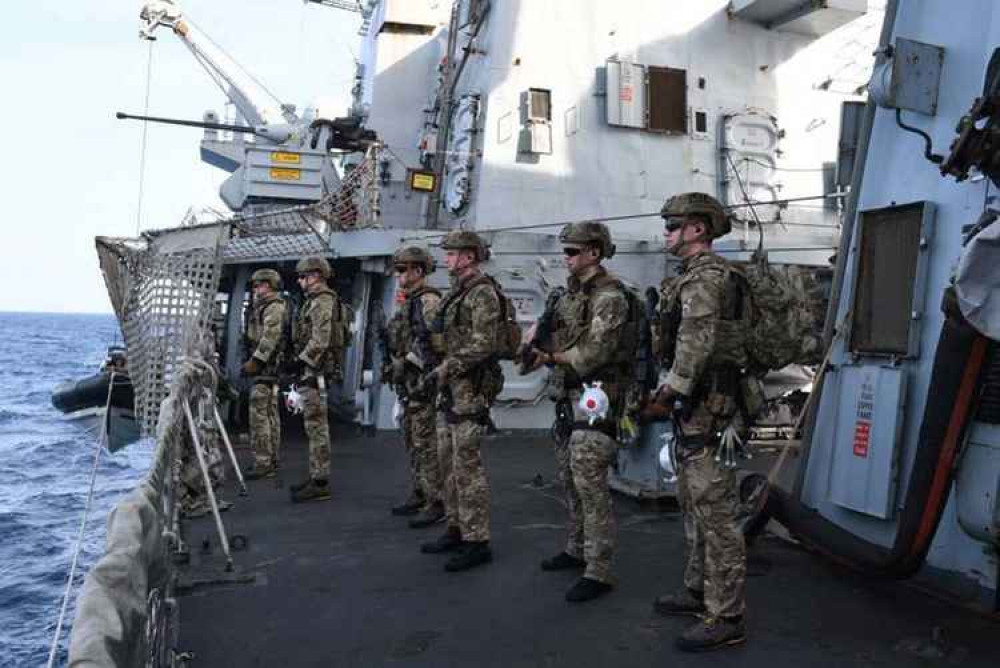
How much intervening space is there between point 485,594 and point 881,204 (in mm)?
2795

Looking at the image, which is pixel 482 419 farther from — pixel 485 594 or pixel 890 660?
pixel 890 660

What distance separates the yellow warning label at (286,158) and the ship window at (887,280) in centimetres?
1029

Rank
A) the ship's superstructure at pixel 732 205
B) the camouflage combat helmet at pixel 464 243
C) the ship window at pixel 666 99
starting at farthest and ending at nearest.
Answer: the ship window at pixel 666 99 → the camouflage combat helmet at pixel 464 243 → the ship's superstructure at pixel 732 205

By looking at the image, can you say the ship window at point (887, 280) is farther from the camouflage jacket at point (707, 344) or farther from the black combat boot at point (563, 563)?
the black combat boot at point (563, 563)

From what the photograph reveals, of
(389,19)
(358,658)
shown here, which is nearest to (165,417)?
(358,658)

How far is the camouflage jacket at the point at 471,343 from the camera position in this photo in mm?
4562

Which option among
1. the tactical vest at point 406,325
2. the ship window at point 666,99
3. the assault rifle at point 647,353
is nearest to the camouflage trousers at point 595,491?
the assault rifle at point 647,353

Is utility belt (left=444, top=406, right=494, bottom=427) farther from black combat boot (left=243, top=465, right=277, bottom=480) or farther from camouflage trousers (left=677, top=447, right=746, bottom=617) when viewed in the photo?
black combat boot (left=243, top=465, right=277, bottom=480)

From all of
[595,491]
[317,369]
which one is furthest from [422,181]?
[595,491]

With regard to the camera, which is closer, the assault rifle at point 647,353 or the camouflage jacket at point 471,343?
the assault rifle at point 647,353

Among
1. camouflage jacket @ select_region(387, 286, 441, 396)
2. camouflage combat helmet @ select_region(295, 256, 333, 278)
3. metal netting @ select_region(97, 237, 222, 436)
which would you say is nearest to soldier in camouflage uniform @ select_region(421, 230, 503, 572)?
camouflage jacket @ select_region(387, 286, 441, 396)

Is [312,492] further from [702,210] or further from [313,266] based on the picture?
[702,210]

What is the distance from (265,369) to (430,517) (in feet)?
7.38

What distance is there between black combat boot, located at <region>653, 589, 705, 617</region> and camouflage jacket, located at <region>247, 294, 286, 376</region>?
407cm
